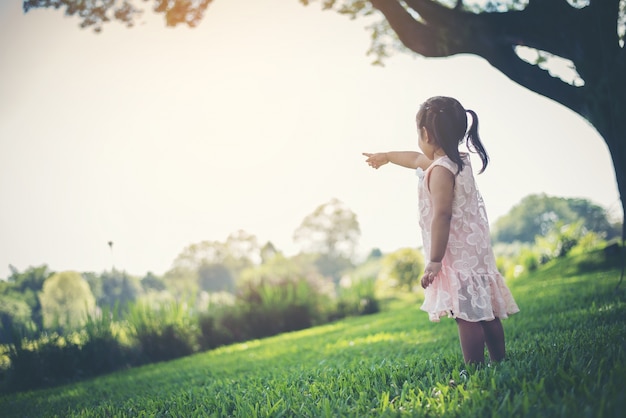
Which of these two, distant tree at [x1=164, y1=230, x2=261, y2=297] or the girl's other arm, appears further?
distant tree at [x1=164, y1=230, x2=261, y2=297]

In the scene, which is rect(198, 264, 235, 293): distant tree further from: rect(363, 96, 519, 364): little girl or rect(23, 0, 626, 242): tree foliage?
rect(363, 96, 519, 364): little girl

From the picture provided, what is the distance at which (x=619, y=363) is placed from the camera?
1603 millimetres

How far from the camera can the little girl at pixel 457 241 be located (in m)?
1.97

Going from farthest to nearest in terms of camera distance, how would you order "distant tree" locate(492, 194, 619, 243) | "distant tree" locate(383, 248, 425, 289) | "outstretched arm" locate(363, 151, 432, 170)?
1. "distant tree" locate(492, 194, 619, 243)
2. "distant tree" locate(383, 248, 425, 289)
3. "outstretched arm" locate(363, 151, 432, 170)

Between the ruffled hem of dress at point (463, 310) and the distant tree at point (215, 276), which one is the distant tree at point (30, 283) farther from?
the distant tree at point (215, 276)

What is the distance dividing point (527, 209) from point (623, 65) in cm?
6214

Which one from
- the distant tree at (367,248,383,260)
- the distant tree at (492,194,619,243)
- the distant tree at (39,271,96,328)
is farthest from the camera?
the distant tree at (492,194,619,243)

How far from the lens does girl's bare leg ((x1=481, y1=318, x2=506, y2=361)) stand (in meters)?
2.09

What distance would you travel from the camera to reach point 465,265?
80.6 inches

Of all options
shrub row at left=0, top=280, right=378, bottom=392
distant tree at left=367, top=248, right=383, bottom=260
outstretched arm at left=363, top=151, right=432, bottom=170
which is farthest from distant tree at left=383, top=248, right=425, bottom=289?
distant tree at left=367, top=248, right=383, bottom=260

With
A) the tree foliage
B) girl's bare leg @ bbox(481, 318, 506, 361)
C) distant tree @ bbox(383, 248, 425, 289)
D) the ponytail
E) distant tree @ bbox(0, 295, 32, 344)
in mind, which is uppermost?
the tree foliage

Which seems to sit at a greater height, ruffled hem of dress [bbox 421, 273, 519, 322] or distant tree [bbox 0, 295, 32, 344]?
distant tree [bbox 0, 295, 32, 344]

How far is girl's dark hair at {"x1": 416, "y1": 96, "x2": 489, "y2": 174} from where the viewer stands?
205 centimetres

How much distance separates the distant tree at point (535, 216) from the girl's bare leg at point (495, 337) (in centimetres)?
5866
